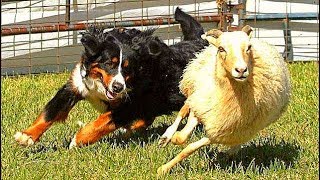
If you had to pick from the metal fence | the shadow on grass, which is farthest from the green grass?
the metal fence

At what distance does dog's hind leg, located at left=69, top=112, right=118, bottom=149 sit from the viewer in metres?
5.37

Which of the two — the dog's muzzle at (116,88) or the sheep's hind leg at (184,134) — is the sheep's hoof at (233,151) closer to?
the sheep's hind leg at (184,134)

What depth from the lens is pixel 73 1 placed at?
11.1m

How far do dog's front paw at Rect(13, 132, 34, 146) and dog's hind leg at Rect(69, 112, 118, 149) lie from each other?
331mm

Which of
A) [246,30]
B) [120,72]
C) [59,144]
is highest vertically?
[246,30]

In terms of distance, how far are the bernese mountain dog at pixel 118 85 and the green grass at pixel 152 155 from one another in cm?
15

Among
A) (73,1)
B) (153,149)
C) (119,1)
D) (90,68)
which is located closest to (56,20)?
(73,1)

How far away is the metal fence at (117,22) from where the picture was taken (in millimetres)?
10469

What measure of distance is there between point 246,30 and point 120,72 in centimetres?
128

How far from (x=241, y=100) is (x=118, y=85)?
118 centimetres

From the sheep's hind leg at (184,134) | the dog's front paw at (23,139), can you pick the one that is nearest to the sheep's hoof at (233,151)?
the sheep's hind leg at (184,134)

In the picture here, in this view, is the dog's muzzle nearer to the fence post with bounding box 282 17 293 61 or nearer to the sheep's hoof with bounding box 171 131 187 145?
the sheep's hoof with bounding box 171 131 187 145

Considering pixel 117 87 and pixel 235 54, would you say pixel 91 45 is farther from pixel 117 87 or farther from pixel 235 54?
pixel 235 54

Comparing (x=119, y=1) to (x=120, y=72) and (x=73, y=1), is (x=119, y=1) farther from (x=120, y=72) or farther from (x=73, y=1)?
(x=120, y=72)
